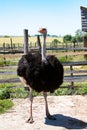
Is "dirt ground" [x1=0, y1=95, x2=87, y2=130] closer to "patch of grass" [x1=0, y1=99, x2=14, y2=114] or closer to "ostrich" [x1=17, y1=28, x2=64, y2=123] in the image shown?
"patch of grass" [x1=0, y1=99, x2=14, y2=114]

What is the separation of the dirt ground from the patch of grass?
117mm

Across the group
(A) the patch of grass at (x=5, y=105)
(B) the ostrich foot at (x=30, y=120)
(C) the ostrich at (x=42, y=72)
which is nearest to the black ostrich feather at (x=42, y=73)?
(C) the ostrich at (x=42, y=72)

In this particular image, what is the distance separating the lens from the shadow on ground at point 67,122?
6.86m

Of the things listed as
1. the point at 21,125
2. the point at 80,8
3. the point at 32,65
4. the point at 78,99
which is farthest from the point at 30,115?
the point at 80,8

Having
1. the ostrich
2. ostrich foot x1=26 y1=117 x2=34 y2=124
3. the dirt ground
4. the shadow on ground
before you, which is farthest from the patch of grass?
the shadow on ground

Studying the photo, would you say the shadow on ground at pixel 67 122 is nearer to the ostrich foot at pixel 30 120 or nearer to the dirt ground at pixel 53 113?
the dirt ground at pixel 53 113

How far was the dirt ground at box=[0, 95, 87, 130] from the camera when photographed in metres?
6.88

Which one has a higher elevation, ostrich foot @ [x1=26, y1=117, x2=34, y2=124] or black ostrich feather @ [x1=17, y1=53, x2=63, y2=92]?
black ostrich feather @ [x1=17, y1=53, x2=63, y2=92]

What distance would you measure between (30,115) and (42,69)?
3.30 feet

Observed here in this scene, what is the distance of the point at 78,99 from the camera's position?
9.07 m

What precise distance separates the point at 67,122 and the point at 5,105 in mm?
1941

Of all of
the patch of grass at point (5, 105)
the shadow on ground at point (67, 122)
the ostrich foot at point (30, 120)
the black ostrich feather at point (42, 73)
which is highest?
the black ostrich feather at point (42, 73)

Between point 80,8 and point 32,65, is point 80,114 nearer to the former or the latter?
point 32,65

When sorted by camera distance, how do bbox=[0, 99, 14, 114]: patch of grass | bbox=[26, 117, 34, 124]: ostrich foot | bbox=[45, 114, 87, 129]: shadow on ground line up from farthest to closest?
1. bbox=[0, 99, 14, 114]: patch of grass
2. bbox=[26, 117, 34, 124]: ostrich foot
3. bbox=[45, 114, 87, 129]: shadow on ground
